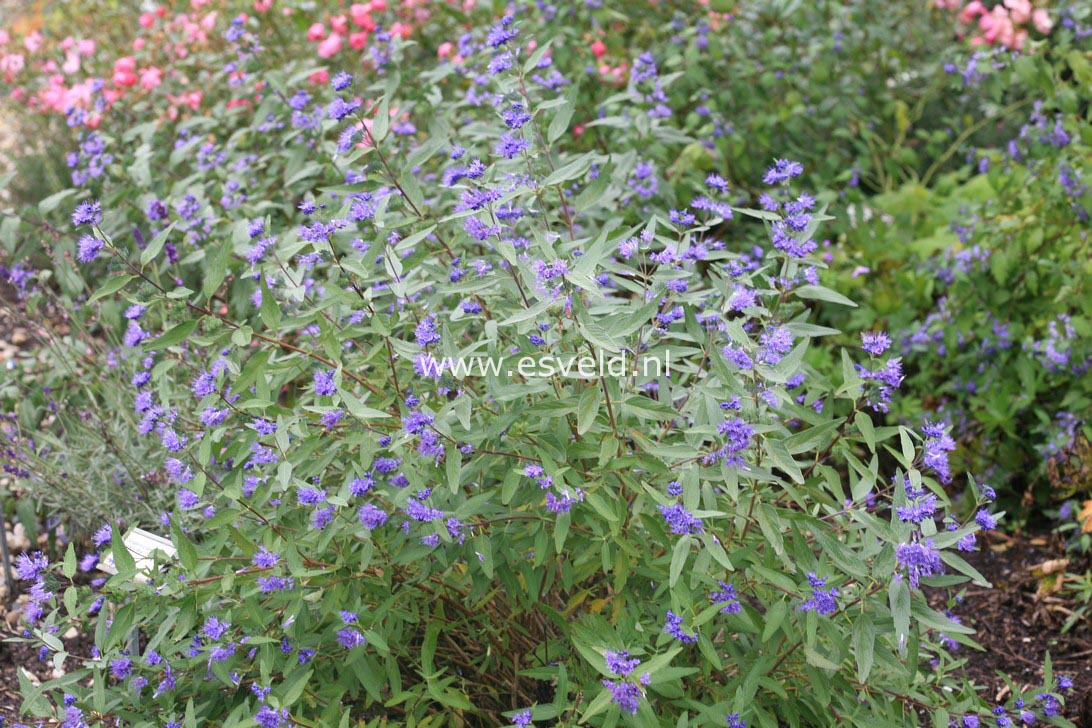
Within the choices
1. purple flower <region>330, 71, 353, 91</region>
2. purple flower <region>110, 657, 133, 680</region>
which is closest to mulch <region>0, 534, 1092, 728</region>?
purple flower <region>110, 657, 133, 680</region>

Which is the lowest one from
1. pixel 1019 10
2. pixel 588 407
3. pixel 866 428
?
pixel 1019 10

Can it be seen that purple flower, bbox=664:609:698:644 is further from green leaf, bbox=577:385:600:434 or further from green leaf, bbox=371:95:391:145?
green leaf, bbox=371:95:391:145


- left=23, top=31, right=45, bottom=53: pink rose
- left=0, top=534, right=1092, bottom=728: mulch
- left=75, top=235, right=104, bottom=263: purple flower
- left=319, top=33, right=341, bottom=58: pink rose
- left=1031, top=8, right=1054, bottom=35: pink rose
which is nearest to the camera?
left=75, top=235, right=104, bottom=263: purple flower

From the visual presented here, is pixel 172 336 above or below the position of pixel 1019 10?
above

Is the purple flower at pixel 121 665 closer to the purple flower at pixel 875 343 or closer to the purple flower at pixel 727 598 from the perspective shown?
the purple flower at pixel 727 598

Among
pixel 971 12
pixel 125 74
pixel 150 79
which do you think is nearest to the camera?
pixel 150 79

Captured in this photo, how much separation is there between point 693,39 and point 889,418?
5.72 feet

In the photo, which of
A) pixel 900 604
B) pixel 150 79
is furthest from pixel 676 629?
pixel 150 79

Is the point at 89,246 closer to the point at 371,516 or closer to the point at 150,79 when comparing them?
the point at 371,516

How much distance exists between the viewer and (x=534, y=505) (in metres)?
2.05

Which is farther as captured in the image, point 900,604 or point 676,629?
point 676,629

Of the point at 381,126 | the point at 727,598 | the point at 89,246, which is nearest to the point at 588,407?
the point at 727,598

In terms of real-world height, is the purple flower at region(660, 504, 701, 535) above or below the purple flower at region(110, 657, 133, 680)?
above

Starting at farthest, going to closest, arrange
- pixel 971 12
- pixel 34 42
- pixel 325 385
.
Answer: pixel 34 42 < pixel 971 12 < pixel 325 385
